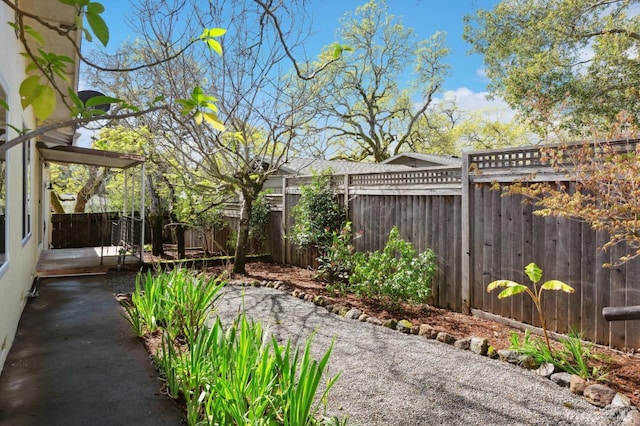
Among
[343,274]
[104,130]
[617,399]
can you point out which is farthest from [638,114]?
[104,130]

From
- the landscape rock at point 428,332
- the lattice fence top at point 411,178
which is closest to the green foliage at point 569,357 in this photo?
the landscape rock at point 428,332

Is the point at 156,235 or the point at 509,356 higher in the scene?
the point at 156,235

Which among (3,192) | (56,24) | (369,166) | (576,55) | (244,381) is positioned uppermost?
(576,55)

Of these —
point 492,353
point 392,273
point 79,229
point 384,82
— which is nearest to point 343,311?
point 392,273

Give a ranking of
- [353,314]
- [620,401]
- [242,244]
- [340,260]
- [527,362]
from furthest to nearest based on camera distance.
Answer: [242,244] → [340,260] → [353,314] → [527,362] → [620,401]

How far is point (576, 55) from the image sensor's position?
1084 cm

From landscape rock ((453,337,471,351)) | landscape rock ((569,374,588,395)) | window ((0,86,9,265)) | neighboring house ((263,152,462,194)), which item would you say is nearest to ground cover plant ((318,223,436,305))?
landscape rock ((453,337,471,351))

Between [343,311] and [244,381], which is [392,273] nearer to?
[343,311]

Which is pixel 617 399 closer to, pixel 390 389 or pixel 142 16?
pixel 390 389

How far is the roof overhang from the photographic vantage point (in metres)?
7.22

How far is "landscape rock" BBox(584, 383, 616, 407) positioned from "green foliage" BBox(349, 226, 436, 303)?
2520mm

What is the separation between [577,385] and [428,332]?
5.38 ft

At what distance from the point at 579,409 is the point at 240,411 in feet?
7.87

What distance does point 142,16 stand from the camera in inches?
289
